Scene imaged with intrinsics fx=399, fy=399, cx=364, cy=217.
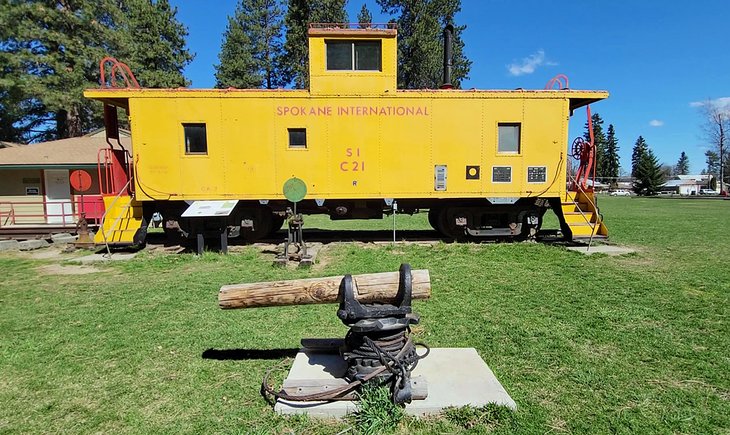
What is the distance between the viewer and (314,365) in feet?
11.0

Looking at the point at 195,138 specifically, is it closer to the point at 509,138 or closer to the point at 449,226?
the point at 449,226

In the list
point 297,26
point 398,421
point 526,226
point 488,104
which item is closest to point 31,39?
point 297,26

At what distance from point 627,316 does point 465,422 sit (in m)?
3.26

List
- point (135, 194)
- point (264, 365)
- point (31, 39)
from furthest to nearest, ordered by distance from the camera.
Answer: point (31, 39) → point (135, 194) → point (264, 365)

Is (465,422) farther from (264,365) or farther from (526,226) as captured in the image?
(526,226)

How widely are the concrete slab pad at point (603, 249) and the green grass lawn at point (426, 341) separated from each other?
1377 mm

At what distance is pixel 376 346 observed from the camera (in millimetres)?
2824

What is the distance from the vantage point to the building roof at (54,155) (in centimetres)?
1748

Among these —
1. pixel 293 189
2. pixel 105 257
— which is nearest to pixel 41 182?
pixel 105 257

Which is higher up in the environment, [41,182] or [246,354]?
[41,182]

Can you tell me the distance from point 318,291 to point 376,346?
585mm

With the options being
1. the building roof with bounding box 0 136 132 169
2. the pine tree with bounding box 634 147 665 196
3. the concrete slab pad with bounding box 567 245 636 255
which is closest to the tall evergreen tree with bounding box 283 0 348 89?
the building roof with bounding box 0 136 132 169

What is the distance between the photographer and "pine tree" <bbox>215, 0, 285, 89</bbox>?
36.7 meters

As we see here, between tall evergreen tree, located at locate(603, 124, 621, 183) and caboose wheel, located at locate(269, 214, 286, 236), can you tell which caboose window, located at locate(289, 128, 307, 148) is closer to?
caboose wheel, located at locate(269, 214, 286, 236)
